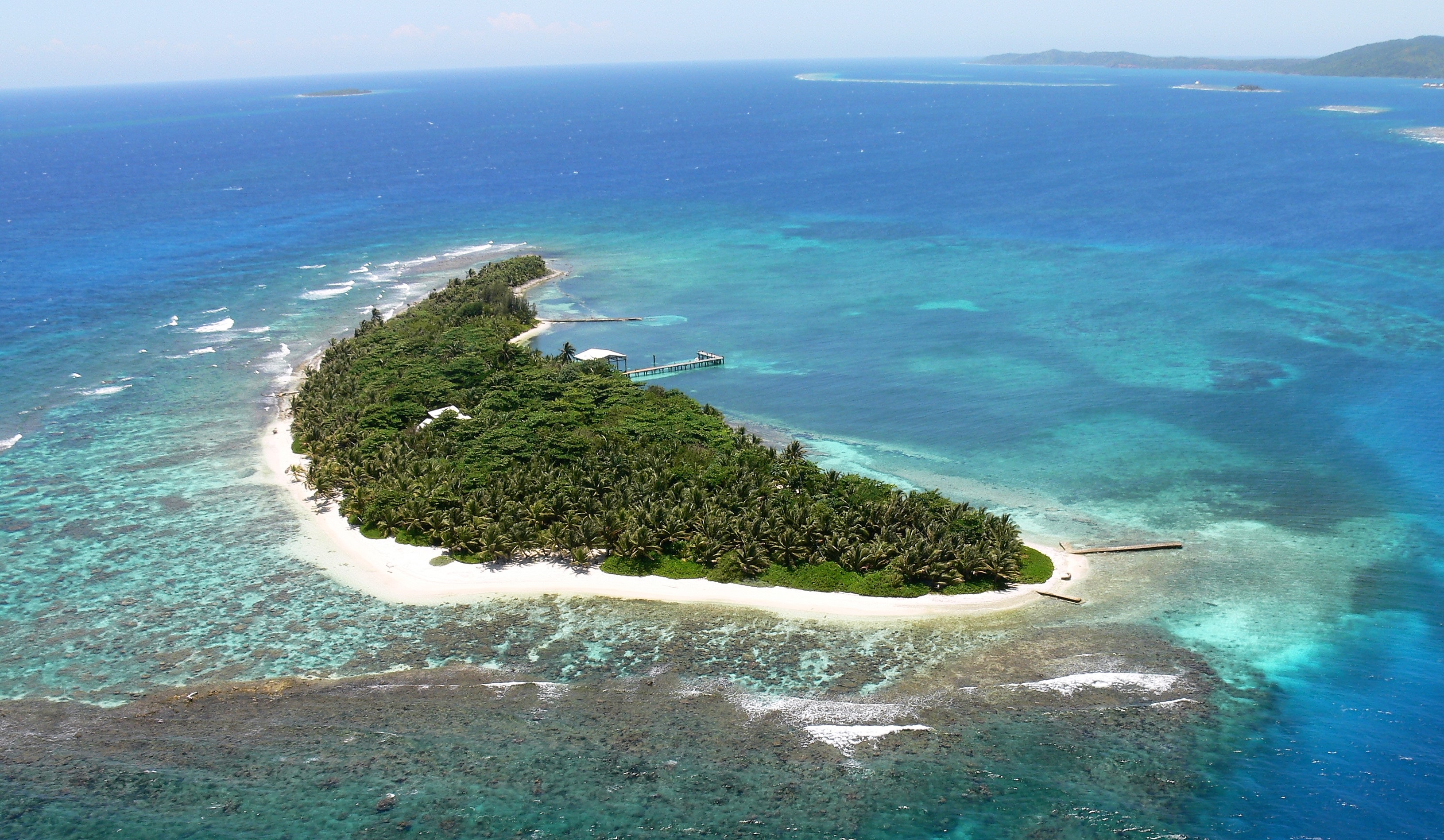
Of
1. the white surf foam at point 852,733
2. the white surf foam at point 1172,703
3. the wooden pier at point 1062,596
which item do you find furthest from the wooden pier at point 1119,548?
the white surf foam at point 852,733

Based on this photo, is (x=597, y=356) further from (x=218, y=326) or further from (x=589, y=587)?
(x=218, y=326)

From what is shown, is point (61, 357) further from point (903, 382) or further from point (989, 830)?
point (989, 830)

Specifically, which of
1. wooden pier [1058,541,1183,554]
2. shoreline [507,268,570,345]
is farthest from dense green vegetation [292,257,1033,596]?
shoreline [507,268,570,345]

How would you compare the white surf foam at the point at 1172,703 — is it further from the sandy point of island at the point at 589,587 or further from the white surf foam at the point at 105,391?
the white surf foam at the point at 105,391

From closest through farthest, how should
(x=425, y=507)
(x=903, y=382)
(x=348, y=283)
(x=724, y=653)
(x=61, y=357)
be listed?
(x=724, y=653) < (x=425, y=507) < (x=903, y=382) < (x=61, y=357) < (x=348, y=283)

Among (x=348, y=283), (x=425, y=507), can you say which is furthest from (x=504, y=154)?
(x=425, y=507)

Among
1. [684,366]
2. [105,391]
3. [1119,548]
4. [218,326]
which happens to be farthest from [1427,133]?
[105,391]

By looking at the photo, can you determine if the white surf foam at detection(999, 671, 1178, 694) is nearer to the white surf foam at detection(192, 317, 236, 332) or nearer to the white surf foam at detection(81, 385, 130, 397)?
the white surf foam at detection(81, 385, 130, 397)
